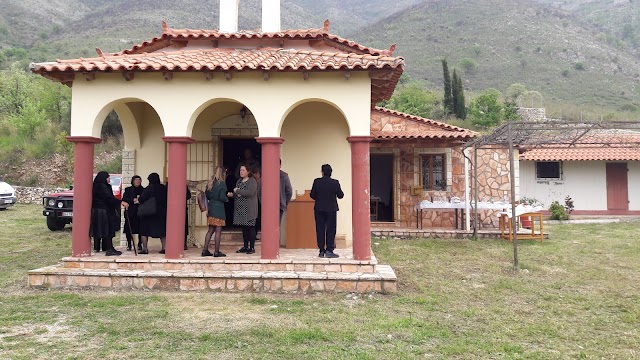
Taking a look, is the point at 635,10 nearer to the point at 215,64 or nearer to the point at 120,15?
the point at 120,15

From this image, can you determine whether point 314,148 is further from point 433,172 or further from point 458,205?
point 433,172

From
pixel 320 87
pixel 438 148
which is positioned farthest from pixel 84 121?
pixel 438 148

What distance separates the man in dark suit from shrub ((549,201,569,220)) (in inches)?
578

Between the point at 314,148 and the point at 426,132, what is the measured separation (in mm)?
5085

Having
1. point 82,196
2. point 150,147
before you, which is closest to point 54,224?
point 150,147

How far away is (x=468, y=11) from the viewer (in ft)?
223

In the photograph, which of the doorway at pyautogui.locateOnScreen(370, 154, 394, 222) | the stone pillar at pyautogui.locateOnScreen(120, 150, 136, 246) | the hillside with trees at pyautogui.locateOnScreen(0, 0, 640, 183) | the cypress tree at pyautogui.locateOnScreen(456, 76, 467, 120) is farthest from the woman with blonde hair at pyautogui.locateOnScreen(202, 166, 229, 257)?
the cypress tree at pyautogui.locateOnScreen(456, 76, 467, 120)

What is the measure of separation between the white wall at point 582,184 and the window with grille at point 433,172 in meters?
8.29

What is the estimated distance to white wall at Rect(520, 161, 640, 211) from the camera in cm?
1998

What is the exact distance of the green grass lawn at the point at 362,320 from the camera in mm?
4410

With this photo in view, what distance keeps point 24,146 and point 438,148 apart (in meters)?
23.7

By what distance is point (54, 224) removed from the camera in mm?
13016

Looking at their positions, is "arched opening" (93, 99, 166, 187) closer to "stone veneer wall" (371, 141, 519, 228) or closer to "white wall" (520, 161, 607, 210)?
"stone veneer wall" (371, 141, 519, 228)

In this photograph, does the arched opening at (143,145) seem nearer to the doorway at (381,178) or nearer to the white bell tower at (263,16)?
the white bell tower at (263,16)
